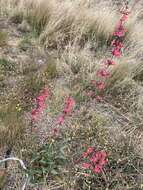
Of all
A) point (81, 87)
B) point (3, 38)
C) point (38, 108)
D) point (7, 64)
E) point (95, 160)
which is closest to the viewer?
point (95, 160)

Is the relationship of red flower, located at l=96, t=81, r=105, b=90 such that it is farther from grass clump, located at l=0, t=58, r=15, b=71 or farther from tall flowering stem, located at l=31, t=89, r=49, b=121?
grass clump, located at l=0, t=58, r=15, b=71

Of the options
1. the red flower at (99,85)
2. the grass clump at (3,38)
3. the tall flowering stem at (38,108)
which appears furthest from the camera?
the grass clump at (3,38)

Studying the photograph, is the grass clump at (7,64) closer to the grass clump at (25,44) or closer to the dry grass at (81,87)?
the dry grass at (81,87)

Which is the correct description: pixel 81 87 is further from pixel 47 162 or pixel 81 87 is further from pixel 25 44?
pixel 47 162

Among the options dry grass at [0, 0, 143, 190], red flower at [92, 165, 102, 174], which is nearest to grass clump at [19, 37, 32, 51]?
dry grass at [0, 0, 143, 190]

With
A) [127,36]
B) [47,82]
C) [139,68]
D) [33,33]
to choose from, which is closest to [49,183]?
[47,82]

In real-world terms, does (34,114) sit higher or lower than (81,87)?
higher

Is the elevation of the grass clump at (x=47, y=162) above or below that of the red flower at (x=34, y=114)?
below

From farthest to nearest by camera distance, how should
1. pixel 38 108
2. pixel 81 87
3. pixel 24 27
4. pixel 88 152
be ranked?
1. pixel 24 27
2. pixel 81 87
3. pixel 38 108
4. pixel 88 152

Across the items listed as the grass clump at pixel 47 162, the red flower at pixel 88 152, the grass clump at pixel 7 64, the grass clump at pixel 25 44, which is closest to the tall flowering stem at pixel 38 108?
the grass clump at pixel 47 162

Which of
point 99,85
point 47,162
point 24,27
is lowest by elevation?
point 47,162

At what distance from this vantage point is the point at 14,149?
323 cm

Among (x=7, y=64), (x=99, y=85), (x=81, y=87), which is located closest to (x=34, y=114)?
(x=99, y=85)

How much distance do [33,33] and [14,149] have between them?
2121mm
